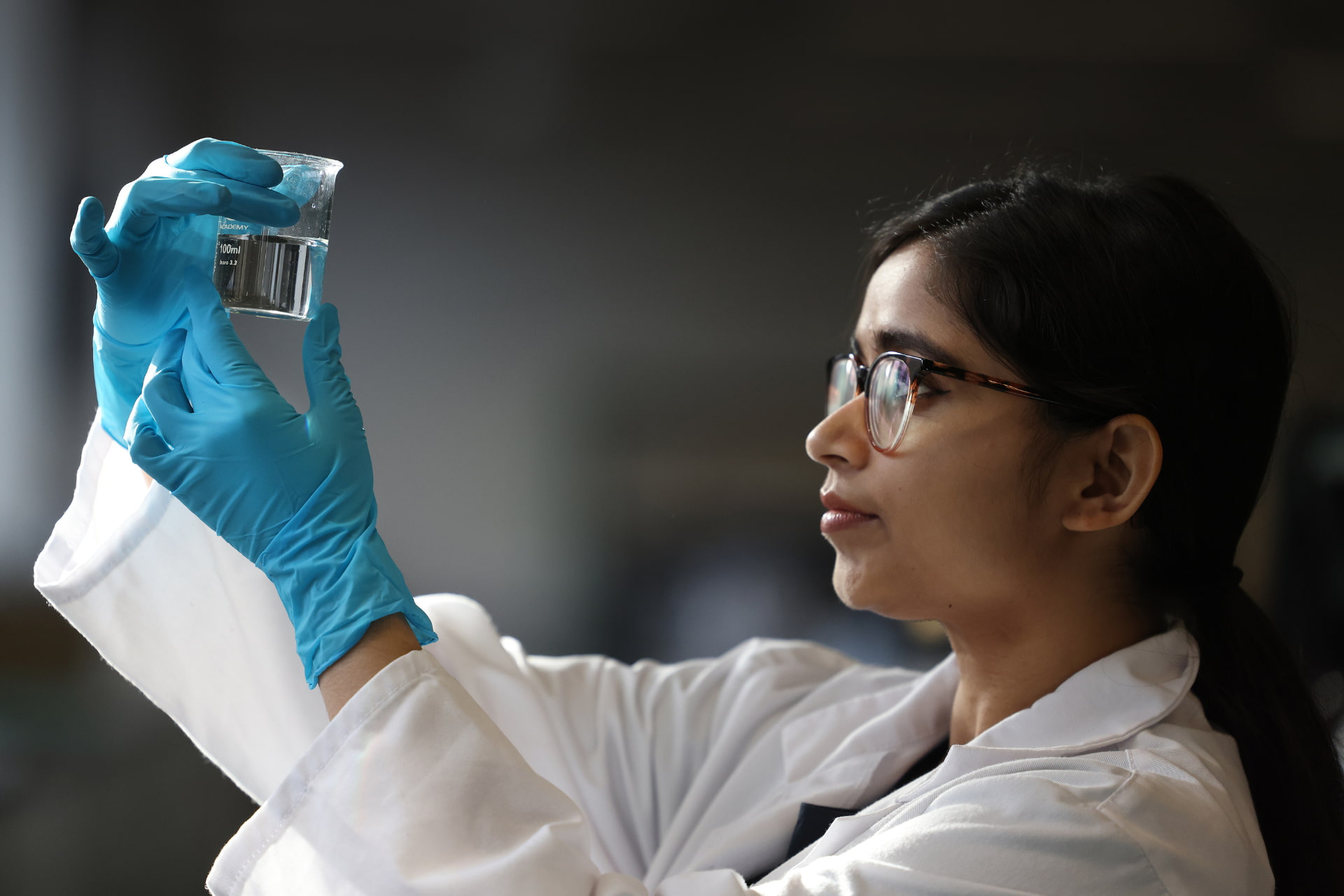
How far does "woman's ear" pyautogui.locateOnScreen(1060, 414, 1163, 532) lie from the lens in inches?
41.1

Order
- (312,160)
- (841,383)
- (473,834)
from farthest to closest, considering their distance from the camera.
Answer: (841,383), (312,160), (473,834)

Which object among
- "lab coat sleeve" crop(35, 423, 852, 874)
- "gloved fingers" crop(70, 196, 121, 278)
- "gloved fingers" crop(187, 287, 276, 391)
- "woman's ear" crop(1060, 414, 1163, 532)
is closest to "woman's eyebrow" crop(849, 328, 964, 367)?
"woman's ear" crop(1060, 414, 1163, 532)

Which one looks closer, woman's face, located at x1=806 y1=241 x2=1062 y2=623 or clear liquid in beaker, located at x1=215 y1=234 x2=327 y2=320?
clear liquid in beaker, located at x1=215 y1=234 x2=327 y2=320

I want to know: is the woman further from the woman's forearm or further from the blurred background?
the blurred background

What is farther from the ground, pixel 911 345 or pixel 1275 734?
pixel 911 345

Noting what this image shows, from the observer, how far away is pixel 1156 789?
0.89 meters

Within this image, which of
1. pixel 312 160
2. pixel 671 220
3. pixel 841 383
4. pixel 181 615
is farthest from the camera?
pixel 671 220

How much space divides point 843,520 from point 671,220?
2.33 ft

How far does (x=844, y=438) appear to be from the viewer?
43.7 inches

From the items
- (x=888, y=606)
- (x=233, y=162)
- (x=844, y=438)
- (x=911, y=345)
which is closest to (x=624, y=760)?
(x=888, y=606)

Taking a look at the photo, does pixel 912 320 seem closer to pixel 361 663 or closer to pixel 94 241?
pixel 361 663

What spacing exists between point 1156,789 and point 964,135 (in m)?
1.10

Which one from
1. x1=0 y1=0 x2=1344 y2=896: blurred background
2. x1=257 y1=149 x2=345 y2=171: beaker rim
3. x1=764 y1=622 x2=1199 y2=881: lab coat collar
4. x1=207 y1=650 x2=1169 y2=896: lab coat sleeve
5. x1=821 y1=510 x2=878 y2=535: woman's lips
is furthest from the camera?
x1=0 y1=0 x2=1344 y2=896: blurred background

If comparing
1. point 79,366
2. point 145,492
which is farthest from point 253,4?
point 145,492
